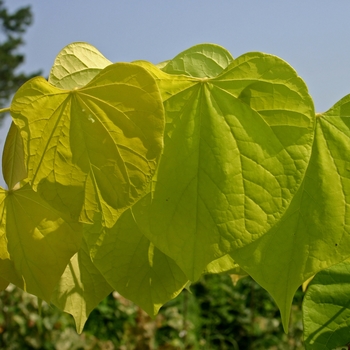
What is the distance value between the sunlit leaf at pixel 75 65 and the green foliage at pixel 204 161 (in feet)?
0.23

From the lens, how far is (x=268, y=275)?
499 mm

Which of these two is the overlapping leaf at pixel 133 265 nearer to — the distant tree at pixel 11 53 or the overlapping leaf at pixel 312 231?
the overlapping leaf at pixel 312 231

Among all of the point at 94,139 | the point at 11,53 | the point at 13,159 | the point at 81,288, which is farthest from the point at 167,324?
the point at 11,53

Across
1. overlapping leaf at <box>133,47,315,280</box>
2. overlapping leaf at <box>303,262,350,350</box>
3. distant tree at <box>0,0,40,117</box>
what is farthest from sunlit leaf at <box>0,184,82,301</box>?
distant tree at <box>0,0,40,117</box>

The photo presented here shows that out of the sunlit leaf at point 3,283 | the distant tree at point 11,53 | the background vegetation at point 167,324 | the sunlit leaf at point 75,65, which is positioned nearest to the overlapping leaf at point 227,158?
the sunlit leaf at point 75,65

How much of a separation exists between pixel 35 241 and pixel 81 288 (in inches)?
4.3

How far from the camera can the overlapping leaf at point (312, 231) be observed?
1.61ft

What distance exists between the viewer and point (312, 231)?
0.50 metres

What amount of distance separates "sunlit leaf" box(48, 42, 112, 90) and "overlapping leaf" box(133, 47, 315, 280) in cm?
12

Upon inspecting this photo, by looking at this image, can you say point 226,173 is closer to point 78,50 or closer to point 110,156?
point 110,156

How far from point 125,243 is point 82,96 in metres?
0.17

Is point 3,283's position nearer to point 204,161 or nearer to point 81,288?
point 81,288

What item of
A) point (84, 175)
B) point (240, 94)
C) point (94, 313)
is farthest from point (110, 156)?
point (94, 313)

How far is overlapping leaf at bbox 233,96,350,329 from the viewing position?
49 cm
